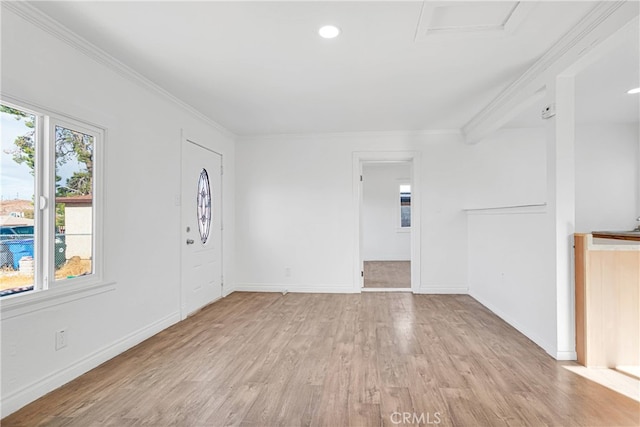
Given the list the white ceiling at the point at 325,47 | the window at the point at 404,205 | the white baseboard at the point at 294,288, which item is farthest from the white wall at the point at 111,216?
the window at the point at 404,205

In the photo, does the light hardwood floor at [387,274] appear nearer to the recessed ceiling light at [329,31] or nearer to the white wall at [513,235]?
the white wall at [513,235]

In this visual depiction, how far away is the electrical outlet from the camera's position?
220cm

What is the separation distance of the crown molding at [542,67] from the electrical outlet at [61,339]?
13.3 feet

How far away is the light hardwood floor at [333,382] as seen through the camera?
1874mm

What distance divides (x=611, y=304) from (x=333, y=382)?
84.8 inches

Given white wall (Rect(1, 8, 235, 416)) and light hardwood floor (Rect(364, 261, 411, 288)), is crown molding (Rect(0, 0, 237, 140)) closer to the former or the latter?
white wall (Rect(1, 8, 235, 416))

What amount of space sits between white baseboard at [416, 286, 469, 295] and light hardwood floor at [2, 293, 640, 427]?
1308 millimetres

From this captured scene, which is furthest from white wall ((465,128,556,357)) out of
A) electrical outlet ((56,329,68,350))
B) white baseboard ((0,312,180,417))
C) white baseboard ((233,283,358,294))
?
electrical outlet ((56,329,68,350))

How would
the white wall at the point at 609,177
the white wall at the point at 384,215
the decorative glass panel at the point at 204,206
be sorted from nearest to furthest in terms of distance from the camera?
1. the decorative glass panel at the point at 204,206
2. the white wall at the point at 609,177
3. the white wall at the point at 384,215

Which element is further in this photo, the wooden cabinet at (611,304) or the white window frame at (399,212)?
the white window frame at (399,212)

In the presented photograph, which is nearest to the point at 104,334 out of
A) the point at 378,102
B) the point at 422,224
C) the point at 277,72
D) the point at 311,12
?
the point at 277,72

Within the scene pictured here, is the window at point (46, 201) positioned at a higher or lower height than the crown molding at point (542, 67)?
lower

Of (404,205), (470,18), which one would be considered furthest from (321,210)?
(404,205)

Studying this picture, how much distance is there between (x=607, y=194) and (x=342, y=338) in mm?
4571
